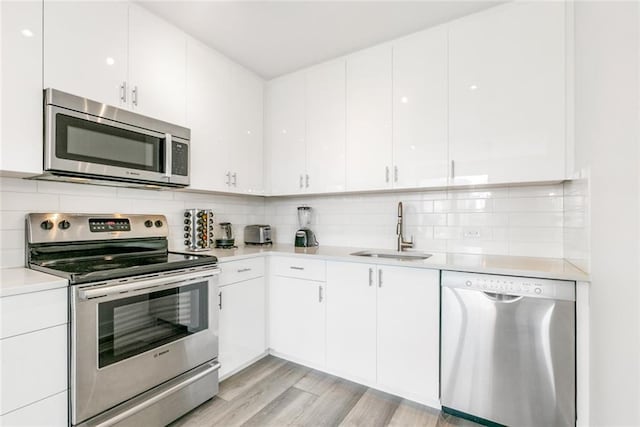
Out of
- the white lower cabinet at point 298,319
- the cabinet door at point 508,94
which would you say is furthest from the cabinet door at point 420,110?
the white lower cabinet at point 298,319

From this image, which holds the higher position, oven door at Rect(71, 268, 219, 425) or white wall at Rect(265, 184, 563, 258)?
white wall at Rect(265, 184, 563, 258)

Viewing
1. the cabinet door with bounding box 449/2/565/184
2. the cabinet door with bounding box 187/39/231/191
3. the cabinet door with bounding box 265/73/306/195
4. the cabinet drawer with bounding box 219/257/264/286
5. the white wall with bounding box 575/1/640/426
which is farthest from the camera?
the cabinet door with bounding box 265/73/306/195

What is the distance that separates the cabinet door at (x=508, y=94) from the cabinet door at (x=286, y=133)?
4.06 ft

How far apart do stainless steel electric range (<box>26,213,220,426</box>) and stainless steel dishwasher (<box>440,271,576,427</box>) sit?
1.45 m

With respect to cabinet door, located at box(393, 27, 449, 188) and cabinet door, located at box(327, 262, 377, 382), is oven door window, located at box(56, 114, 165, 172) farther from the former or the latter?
cabinet door, located at box(393, 27, 449, 188)

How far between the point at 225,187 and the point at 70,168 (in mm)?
1049

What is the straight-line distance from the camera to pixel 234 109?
254 centimetres

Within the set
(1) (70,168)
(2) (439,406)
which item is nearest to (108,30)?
(1) (70,168)

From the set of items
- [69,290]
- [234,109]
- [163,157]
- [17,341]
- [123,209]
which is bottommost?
[17,341]

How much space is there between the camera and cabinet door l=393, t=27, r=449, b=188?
2.03 meters

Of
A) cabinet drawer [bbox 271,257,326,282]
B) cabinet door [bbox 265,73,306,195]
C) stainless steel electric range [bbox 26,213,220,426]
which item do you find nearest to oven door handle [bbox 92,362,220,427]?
stainless steel electric range [bbox 26,213,220,426]

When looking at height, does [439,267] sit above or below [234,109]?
below

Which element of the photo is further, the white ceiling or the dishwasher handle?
the white ceiling

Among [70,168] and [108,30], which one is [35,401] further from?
[108,30]
